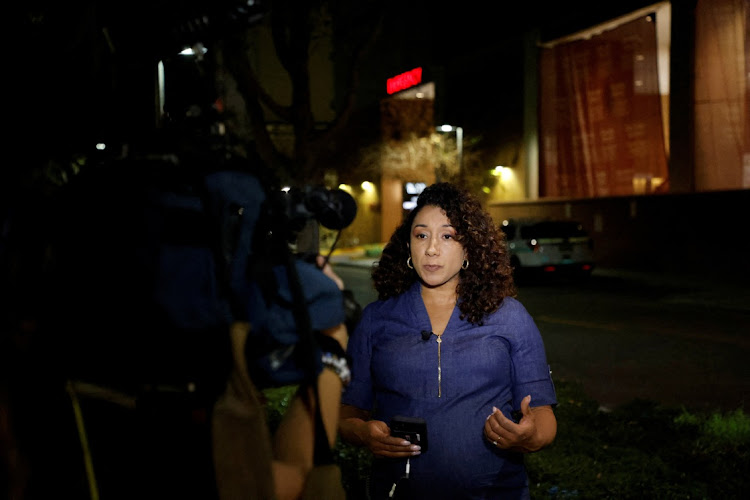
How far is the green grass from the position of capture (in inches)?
159

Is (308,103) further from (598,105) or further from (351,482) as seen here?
(598,105)

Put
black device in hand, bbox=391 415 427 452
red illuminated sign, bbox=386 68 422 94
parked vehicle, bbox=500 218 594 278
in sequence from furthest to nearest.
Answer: red illuminated sign, bbox=386 68 422 94 < parked vehicle, bbox=500 218 594 278 < black device in hand, bbox=391 415 427 452

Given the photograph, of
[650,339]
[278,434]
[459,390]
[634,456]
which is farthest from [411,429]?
[650,339]

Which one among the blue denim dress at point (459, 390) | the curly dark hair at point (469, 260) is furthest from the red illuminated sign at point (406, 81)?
the blue denim dress at point (459, 390)

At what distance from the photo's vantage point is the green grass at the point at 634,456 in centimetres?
404

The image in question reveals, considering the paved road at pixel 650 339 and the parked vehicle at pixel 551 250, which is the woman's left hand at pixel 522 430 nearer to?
the paved road at pixel 650 339

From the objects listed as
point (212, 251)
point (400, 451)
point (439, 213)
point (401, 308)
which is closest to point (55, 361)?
point (212, 251)

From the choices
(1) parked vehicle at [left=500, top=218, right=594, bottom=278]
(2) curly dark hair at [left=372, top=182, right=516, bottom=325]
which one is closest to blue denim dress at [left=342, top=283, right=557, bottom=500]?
(2) curly dark hair at [left=372, top=182, right=516, bottom=325]

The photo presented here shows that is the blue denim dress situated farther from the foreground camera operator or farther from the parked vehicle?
the parked vehicle

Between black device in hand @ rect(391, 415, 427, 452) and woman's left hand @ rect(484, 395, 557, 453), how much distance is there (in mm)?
221

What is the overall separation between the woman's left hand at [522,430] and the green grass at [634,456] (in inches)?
78.7

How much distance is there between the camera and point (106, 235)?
130 cm

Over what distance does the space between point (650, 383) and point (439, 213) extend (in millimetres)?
5547

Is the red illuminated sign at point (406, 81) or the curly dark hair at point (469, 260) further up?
the red illuminated sign at point (406, 81)
